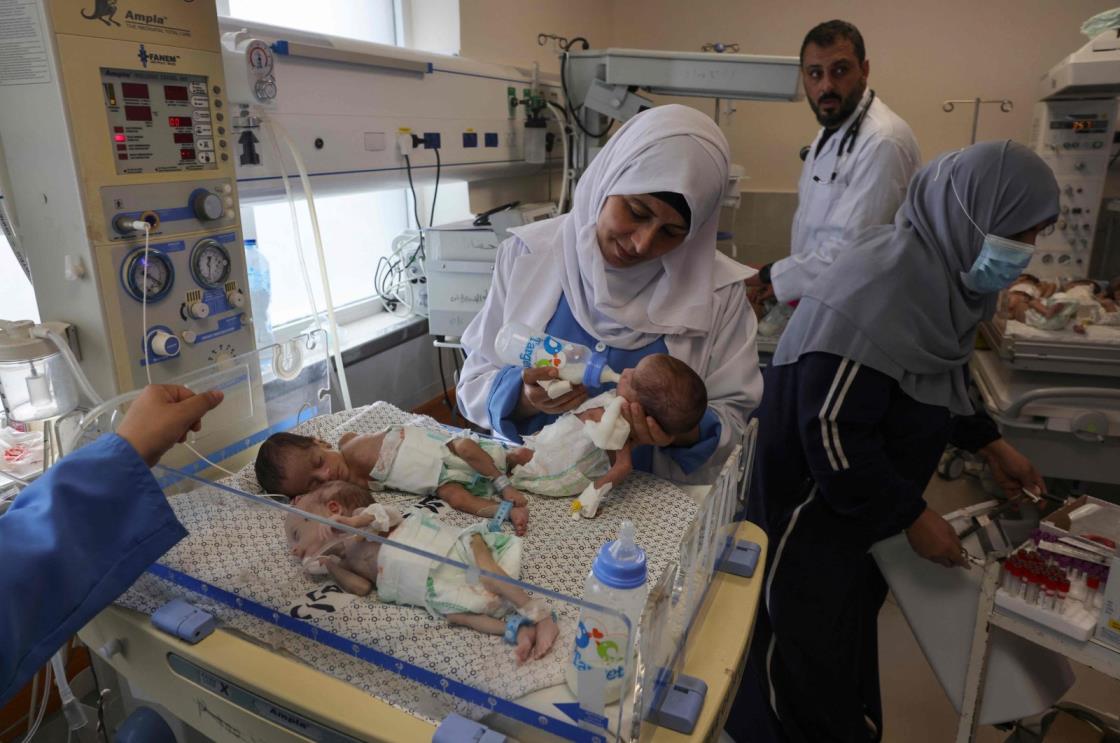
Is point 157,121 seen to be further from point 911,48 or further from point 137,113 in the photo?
point 911,48

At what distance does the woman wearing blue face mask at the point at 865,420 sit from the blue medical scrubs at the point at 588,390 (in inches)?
12.1

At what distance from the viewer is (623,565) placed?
864 millimetres

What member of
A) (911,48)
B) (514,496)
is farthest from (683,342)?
(911,48)

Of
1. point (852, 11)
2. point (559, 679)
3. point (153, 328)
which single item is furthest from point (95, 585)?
point (852, 11)

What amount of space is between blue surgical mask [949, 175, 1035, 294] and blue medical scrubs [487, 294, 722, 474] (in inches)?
28.2

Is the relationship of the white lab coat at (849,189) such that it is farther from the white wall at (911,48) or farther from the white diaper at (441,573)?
the white diaper at (441,573)

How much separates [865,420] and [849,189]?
5.64 feet

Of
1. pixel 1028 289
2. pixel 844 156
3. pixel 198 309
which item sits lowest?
pixel 1028 289

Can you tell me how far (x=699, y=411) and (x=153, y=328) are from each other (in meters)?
1.16

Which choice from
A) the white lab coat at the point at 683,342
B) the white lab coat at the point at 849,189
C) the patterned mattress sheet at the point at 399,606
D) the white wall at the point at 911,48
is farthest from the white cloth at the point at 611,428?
the white wall at the point at 911,48

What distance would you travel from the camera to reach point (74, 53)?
4.12 feet

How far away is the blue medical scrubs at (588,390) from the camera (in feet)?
5.08

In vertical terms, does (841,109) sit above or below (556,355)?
above

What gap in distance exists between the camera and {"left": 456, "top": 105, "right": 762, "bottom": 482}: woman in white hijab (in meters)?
1.54
